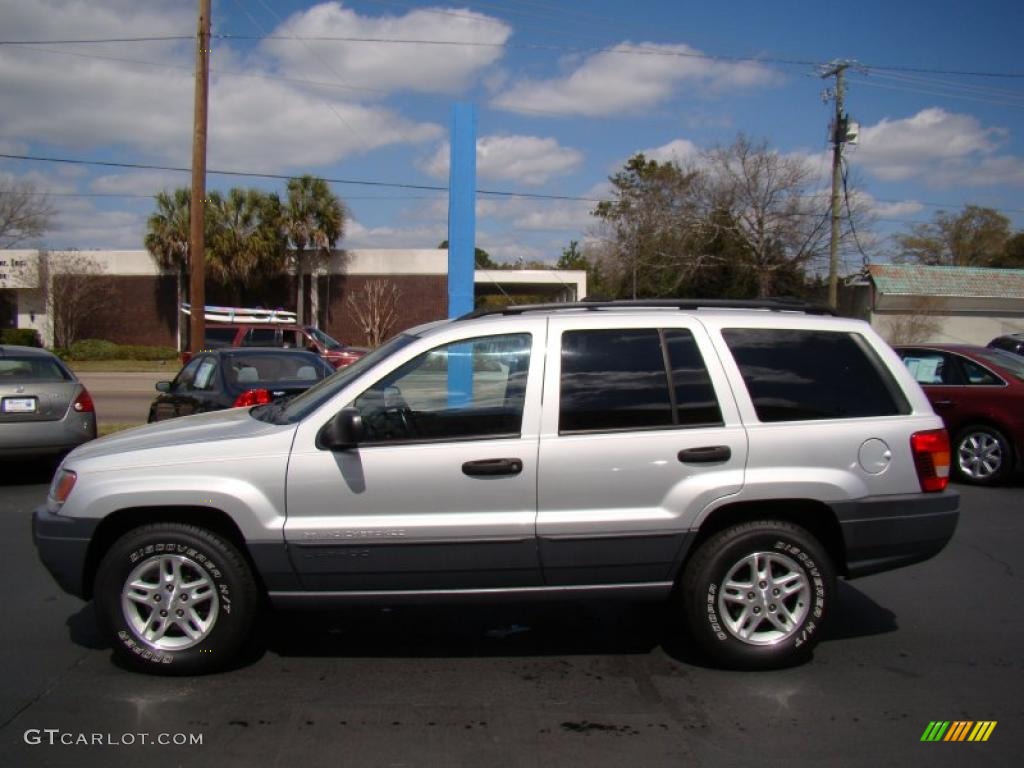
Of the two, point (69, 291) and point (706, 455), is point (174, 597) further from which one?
point (69, 291)

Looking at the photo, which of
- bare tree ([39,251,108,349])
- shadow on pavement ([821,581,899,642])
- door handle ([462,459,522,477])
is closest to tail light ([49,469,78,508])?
door handle ([462,459,522,477])

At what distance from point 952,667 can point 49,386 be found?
900 cm

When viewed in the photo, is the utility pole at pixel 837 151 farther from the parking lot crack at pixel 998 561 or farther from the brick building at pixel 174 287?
the parking lot crack at pixel 998 561

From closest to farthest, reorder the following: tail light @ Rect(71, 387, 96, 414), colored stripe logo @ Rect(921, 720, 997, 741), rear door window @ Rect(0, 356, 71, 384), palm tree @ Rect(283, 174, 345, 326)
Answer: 1. colored stripe logo @ Rect(921, 720, 997, 741)
2. rear door window @ Rect(0, 356, 71, 384)
3. tail light @ Rect(71, 387, 96, 414)
4. palm tree @ Rect(283, 174, 345, 326)

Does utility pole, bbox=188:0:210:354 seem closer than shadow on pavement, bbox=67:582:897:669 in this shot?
No

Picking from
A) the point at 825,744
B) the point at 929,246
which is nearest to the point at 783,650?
the point at 825,744

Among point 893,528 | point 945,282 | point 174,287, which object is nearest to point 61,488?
point 893,528

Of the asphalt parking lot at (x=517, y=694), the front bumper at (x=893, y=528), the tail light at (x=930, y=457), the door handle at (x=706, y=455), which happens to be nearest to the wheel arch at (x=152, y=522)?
the asphalt parking lot at (x=517, y=694)

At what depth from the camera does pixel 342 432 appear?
426 cm

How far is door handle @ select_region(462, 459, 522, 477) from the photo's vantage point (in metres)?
4.33

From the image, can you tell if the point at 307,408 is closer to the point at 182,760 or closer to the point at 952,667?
the point at 182,760

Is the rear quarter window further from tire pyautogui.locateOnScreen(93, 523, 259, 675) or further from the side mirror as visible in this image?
tire pyautogui.locateOnScreen(93, 523, 259, 675)

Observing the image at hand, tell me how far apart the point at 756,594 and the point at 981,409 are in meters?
6.44

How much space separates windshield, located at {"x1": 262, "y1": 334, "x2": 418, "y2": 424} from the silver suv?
4 centimetres
